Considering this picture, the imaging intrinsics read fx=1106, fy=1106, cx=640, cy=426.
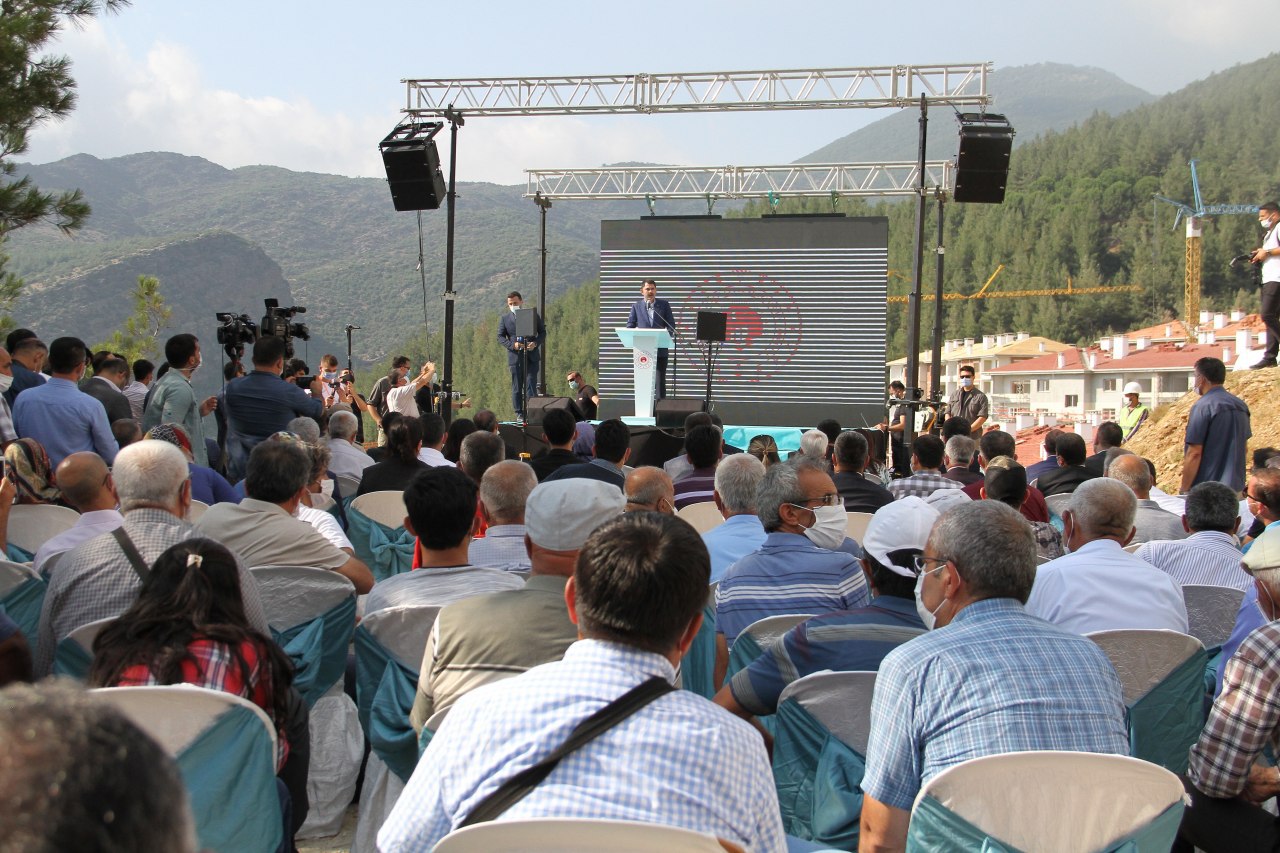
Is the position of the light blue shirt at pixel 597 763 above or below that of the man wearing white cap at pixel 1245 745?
above

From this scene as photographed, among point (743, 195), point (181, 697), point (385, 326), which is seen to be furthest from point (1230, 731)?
point (385, 326)

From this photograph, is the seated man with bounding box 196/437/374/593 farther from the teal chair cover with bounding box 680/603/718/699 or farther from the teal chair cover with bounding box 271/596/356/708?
the teal chair cover with bounding box 680/603/718/699

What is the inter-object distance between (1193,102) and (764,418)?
10002 centimetres

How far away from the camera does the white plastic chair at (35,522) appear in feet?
12.7

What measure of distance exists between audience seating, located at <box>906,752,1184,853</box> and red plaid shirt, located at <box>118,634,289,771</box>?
124cm

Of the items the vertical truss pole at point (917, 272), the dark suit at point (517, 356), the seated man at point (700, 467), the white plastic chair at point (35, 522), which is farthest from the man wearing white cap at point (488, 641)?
the dark suit at point (517, 356)

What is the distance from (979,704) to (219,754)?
4.29ft

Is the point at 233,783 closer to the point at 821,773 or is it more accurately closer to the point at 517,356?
the point at 821,773

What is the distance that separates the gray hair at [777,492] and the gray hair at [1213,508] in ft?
4.60

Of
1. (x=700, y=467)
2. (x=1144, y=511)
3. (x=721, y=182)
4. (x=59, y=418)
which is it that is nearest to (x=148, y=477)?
(x=59, y=418)

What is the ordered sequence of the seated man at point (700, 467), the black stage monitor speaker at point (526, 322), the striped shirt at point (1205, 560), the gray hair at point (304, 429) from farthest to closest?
the black stage monitor speaker at point (526, 322)
the gray hair at point (304, 429)
the seated man at point (700, 467)
the striped shirt at point (1205, 560)

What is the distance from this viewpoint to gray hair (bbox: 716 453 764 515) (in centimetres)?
390

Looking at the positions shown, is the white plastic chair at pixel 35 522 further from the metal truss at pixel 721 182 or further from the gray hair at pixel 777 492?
the metal truss at pixel 721 182

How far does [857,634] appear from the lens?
224 centimetres
